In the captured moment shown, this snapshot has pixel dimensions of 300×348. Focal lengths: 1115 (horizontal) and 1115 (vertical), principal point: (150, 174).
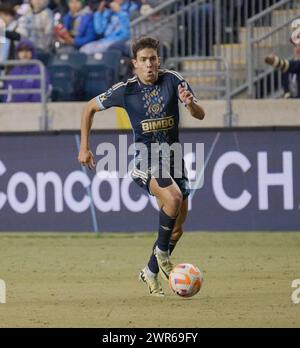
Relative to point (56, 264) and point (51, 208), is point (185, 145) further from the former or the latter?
point (56, 264)

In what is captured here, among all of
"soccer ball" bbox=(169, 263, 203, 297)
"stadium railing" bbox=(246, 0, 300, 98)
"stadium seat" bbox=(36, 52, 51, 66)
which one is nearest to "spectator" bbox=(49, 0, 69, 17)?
"stadium seat" bbox=(36, 52, 51, 66)

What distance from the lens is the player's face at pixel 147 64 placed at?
10328 millimetres

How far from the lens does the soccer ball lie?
33.2 ft

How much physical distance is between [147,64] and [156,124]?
658 millimetres

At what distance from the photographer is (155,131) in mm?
10766

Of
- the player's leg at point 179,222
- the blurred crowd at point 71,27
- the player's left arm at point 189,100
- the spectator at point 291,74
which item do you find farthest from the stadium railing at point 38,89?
the player's left arm at point 189,100

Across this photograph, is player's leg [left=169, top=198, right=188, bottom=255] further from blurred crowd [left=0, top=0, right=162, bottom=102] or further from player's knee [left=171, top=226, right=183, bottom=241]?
blurred crowd [left=0, top=0, right=162, bottom=102]

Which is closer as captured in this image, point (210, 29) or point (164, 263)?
point (164, 263)

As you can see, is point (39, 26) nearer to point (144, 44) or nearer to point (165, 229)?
point (144, 44)

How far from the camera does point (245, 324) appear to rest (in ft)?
28.5

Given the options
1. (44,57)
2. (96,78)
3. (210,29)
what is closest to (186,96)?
(210,29)

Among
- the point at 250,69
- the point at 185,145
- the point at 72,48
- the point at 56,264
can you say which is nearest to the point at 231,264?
the point at 56,264

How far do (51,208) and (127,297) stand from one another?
21.1ft

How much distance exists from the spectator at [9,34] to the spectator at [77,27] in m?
1.16
